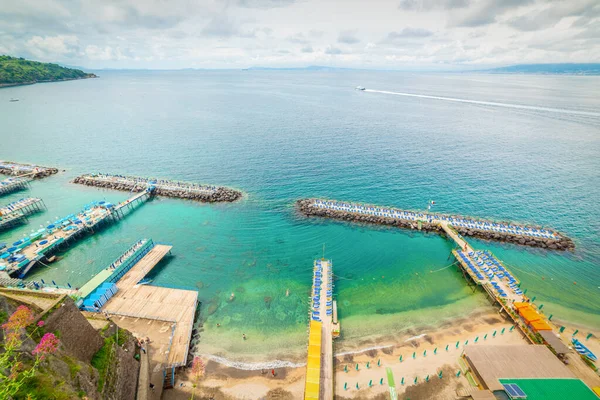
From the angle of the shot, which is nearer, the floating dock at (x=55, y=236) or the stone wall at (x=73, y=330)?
the stone wall at (x=73, y=330)

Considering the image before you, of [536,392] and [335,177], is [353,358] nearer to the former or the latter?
[536,392]

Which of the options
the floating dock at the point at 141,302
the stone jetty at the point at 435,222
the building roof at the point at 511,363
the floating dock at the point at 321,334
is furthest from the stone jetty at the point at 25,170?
the building roof at the point at 511,363

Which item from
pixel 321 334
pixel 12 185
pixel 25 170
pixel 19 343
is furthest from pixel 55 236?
pixel 321 334

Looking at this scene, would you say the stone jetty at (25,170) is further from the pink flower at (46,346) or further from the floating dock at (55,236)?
the pink flower at (46,346)

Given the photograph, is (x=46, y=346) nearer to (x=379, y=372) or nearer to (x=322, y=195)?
(x=379, y=372)

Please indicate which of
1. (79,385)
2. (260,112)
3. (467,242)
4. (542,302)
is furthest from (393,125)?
(79,385)
